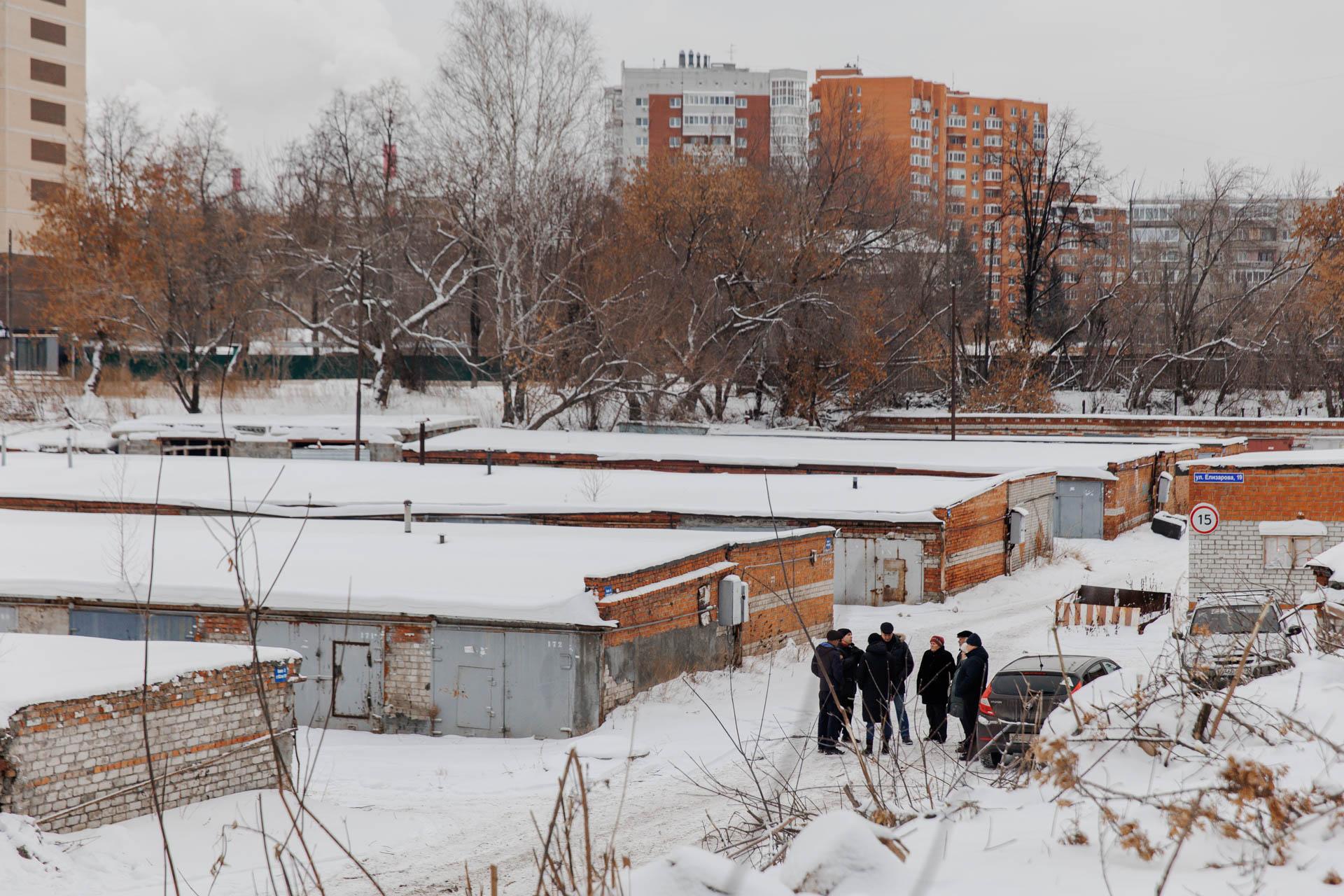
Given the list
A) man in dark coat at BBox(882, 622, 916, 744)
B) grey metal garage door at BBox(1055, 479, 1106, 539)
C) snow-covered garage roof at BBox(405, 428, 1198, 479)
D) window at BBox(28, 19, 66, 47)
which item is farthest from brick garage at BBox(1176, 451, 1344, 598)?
window at BBox(28, 19, 66, 47)

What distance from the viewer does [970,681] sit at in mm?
11016

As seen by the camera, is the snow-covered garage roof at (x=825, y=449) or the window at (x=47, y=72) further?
the window at (x=47, y=72)

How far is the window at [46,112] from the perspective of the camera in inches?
2103

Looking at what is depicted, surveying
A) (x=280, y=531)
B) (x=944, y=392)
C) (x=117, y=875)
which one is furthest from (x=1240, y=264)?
(x=117, y=875)

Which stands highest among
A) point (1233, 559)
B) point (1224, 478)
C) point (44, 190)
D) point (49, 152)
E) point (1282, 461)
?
point (49, 152)

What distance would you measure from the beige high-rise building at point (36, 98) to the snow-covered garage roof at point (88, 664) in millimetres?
47834

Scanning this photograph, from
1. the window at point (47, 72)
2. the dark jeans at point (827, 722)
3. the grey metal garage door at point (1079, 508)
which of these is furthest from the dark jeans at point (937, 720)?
the window at point (47, 72)

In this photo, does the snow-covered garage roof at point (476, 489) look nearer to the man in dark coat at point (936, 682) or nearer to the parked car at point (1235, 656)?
the man in dark coat at point (936, 682)

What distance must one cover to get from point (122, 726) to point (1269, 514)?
1555 cm

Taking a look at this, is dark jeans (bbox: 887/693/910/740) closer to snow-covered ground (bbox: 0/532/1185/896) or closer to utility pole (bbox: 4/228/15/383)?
snow-covered ground (bbox: 0/532/1185/896)

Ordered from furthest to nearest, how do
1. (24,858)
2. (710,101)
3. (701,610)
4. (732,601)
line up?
(710,101)
(732,601)
(701,610)
(24,858)

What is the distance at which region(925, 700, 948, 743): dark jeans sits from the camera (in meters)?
11.6

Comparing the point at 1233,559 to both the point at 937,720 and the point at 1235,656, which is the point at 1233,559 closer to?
the point at 937,720

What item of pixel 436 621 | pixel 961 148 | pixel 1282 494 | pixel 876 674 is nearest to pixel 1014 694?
pixel 876 674
